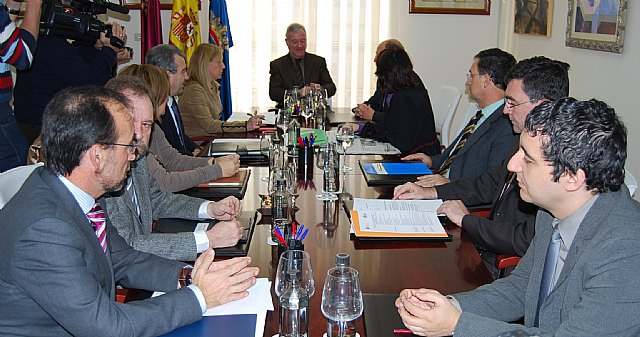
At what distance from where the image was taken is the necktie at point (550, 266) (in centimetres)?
160

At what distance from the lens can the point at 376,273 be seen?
6.07 ft

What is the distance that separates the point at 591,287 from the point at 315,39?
568 centimetres

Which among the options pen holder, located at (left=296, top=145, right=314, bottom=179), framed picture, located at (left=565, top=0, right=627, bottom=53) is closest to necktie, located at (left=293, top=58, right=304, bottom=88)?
framed picture, located at (left=565, top=0, right=627, bottom=53)

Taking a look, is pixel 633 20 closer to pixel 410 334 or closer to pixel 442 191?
pixel 442 191

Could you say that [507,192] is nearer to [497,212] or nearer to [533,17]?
[497,212]

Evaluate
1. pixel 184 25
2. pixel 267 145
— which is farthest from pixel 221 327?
pixel 184 25

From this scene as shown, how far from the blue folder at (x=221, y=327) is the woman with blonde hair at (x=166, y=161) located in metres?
1.25

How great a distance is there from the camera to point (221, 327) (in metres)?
1.52

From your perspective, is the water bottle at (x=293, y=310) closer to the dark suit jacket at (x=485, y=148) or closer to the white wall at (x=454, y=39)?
the dark suit jacket at (x=485, y=148)

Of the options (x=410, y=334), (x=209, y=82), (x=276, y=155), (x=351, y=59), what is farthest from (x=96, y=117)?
(x=351, y=59)

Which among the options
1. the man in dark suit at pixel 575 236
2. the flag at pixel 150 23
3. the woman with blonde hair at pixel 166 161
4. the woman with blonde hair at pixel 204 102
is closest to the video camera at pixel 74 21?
the woman with blonde hair at pixel 204 102

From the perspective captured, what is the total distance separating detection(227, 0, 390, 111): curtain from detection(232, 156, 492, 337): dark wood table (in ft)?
14.9

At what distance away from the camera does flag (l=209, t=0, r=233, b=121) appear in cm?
645

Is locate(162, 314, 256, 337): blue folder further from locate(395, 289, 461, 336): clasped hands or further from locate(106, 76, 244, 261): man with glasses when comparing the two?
locate(106, 76, 244, 261): man with glasses
